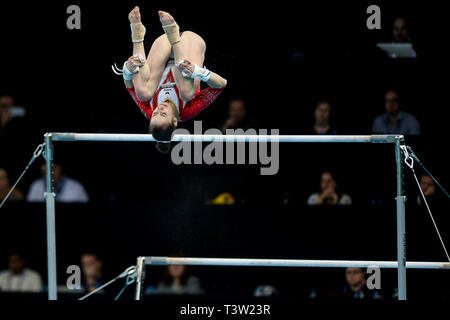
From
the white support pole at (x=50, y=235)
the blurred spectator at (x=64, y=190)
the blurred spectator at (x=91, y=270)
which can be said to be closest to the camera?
the white support pole at (x=50, y=235)

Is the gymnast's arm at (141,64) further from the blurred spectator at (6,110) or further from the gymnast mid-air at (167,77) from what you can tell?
the blurred spectator at (6,110)

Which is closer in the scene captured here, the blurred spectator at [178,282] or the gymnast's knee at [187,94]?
the gymnast's knee at [187,94]

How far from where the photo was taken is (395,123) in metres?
6.87

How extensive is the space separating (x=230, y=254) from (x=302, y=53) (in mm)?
1924

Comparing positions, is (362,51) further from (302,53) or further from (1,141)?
(1,141)

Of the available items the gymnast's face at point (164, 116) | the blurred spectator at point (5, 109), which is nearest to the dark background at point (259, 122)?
the blurred spectator at point (5, 109)

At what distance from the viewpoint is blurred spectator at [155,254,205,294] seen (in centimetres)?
665

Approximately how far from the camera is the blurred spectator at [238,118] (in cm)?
680

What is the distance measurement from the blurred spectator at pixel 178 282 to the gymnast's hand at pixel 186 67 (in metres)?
2.07

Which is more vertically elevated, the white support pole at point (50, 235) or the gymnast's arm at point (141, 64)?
the gymnast's arm at point (141, 64)

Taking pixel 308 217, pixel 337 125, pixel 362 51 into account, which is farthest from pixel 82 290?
pixel 362 51

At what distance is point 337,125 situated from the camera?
6.86 m

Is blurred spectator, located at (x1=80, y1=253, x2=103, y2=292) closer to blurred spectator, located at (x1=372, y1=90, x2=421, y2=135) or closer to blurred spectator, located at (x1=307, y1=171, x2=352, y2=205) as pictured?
blurred spectator, located at (x1=307, y1=171, x2=352, y2=205)
